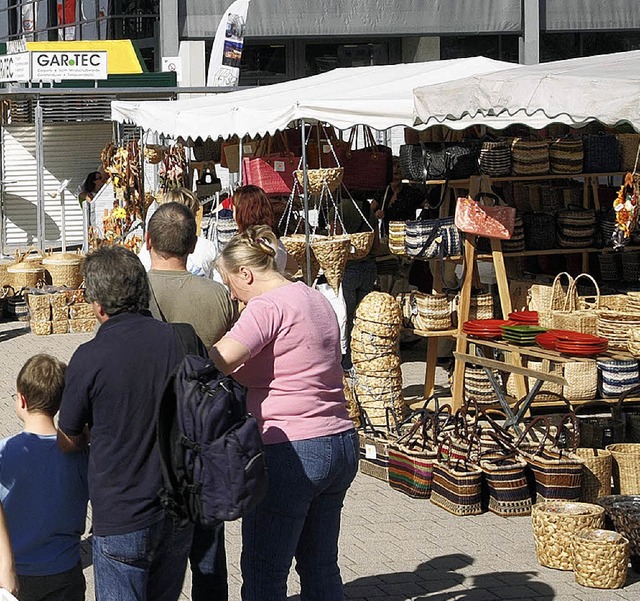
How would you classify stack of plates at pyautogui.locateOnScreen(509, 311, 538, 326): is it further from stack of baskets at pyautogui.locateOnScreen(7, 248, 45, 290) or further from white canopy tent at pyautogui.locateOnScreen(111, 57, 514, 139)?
stack of baskets at pyautogui.locateOnScreen(7, 248, 45, 290)

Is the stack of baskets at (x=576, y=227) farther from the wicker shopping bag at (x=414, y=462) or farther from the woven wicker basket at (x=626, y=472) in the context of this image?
the woven wicker basket at (x=626, y=472)

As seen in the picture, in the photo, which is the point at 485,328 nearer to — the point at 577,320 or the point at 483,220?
the point at 577,320

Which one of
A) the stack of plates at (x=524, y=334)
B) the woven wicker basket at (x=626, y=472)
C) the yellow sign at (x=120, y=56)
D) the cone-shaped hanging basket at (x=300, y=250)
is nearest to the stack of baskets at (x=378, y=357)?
the cone-shaped hanging basket at (x=300, y=250)

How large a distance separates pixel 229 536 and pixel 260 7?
17.7m

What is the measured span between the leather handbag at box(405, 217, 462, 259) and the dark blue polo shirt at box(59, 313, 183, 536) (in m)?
4.97

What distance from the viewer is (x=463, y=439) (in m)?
7.02

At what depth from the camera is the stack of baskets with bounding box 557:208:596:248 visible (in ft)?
29.3

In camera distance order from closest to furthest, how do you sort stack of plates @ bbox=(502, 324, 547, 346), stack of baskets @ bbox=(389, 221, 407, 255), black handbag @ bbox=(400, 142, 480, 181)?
stack of plates @ bbox=(502, 324, 547, 346) → black handbag @ bbox=(400, 142, 480, 181) → stack of baskets @ bbox=(389, 221, 407, 255)

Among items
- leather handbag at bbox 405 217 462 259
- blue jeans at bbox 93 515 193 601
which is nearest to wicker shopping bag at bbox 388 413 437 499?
leather handbag at bbox 405 217 462 259

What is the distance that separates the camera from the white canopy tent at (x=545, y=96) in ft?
20.0

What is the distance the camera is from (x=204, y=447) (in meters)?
3.55

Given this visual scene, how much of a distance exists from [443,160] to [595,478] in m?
2.75

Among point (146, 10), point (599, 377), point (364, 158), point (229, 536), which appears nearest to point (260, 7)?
point (146, 10)

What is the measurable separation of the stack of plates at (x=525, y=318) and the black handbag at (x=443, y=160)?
41.9 inches
